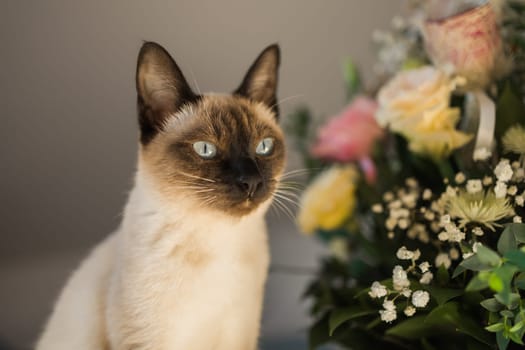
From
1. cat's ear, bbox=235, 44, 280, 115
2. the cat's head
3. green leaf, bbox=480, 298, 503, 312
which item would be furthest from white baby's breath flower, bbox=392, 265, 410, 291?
cat's ear, bbox=235, 44, 280, 115

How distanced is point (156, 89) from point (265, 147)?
201 mm

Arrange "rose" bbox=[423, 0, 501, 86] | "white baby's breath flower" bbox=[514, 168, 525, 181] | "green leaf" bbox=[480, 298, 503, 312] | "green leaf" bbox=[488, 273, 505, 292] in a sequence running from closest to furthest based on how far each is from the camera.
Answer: "green leaf" bbox=[488, 273, 505, 292] < "green leaf" bbox=[480, 298, 503, 312] < "white baby's breath flower" bbox=[514, 168, 525, 181] < "rose" bbox=[423, 0, 501, 86]

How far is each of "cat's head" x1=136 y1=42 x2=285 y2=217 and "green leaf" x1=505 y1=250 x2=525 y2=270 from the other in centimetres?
35

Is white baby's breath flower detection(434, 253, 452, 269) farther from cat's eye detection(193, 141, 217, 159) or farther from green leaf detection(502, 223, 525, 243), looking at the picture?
cat's eye detection(193, 141, 217, 159)

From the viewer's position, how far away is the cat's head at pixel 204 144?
29.7 inches

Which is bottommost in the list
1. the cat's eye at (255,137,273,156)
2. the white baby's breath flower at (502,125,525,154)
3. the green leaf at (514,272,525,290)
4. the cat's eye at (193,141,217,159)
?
the green leaf at (514,272,525,290)

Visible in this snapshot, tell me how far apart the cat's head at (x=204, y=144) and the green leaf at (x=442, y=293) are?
11.0 inches

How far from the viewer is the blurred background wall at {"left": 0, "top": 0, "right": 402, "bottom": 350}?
2.71 feet

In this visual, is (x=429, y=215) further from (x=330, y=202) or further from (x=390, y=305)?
(x=330, y=202)

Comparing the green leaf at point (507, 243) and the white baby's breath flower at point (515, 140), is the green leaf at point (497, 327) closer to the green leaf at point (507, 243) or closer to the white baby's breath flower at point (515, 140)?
the green leaf at point (507, 243)

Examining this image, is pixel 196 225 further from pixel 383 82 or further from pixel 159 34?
pixel 383 82

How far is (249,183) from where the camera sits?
0.75 m

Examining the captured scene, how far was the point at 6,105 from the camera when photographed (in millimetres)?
863

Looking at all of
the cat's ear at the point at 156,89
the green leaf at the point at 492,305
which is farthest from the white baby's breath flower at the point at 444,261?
the cat's ear at the point at 156,89
